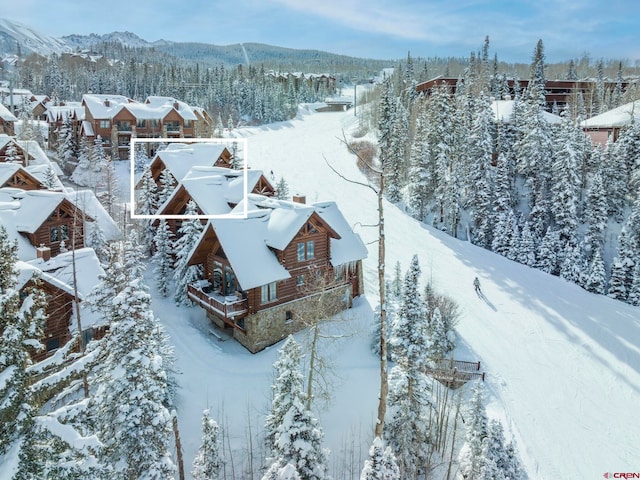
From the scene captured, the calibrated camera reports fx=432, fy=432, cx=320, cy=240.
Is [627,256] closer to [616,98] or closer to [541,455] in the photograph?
[541,455]

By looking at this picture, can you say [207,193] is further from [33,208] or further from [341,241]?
[33,208]

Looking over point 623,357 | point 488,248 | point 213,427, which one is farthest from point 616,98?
point 213,427

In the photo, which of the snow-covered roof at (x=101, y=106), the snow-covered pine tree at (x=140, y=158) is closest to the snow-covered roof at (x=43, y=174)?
the snow-covered pine tree at (x=140, y=158)

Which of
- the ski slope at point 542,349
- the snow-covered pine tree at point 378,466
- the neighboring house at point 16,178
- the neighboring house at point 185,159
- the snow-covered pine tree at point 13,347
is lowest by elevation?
the ski slope at point 542,349

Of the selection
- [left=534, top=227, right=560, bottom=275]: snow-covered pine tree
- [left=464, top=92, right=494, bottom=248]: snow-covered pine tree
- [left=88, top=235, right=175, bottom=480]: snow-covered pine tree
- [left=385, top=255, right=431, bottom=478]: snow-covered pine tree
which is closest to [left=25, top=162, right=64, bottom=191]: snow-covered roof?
[left=88, top=235, right=175, bottom=480]: snow-covered pine tree

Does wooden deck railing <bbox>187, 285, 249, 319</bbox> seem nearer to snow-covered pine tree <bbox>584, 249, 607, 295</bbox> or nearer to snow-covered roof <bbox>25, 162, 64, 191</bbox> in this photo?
snow-covered roof <bbox>25, 162, 64, 191</bbox>

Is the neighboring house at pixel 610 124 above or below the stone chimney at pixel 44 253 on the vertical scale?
above

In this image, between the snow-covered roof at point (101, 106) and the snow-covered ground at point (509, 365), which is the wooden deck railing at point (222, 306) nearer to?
the snow-covered ground at point (509, 365)
